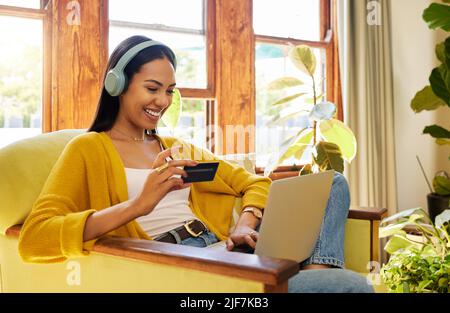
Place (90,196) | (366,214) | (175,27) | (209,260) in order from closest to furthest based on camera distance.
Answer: (209,260), (90,196), (366,214), (175,27)

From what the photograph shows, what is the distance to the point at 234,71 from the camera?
2984 mm

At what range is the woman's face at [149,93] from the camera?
1.62 m

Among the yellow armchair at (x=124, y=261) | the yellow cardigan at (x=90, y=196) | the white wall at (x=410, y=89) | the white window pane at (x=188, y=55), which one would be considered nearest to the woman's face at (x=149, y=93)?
the yellow cardigan at (x=90, y=196)

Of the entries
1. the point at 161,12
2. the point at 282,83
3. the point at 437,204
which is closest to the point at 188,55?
the point at 161,12

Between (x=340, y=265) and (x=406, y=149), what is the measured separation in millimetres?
2583

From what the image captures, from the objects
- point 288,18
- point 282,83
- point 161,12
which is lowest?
point 282,83

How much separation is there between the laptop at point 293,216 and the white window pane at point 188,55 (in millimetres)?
1542

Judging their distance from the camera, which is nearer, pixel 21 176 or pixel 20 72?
pixel 21 176

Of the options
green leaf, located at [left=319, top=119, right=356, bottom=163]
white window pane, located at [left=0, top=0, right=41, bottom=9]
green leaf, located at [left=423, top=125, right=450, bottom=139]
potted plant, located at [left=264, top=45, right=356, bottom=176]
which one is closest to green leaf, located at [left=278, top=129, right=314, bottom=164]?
potted plant, located at [left=264, top=45, right=356, bottom=176]

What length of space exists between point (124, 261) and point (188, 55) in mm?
1774

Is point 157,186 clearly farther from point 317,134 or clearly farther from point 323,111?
point 317,134

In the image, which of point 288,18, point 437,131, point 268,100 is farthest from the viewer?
point 288,18

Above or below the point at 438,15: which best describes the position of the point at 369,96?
below
